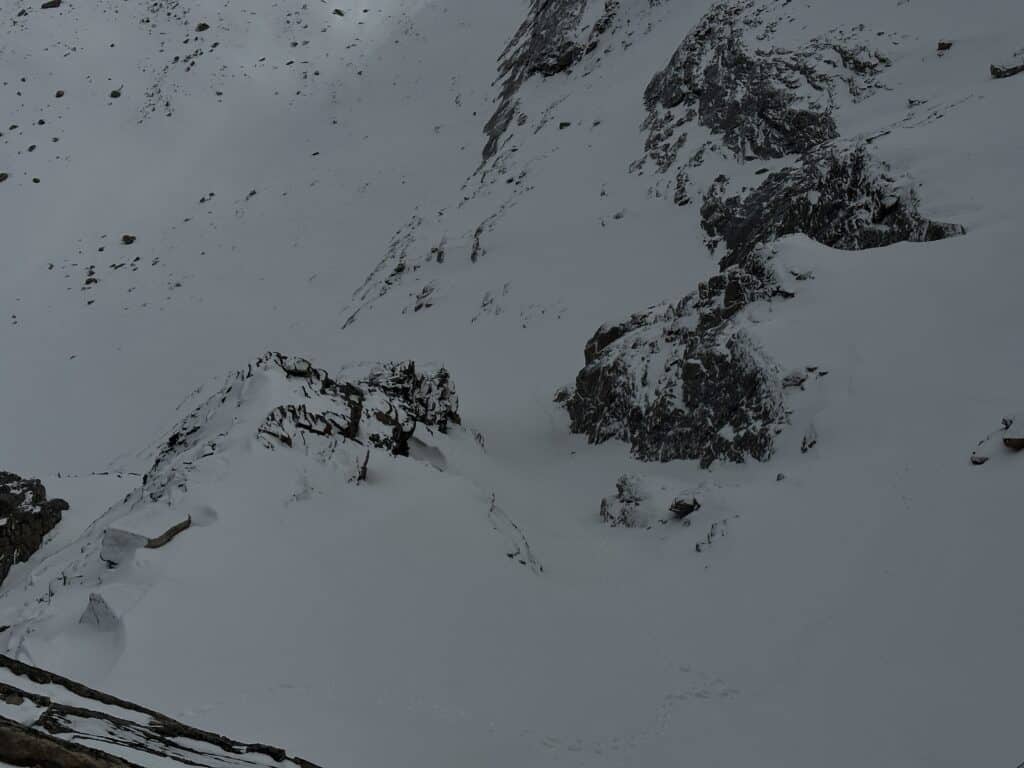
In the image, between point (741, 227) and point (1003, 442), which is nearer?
point (1003, 442)

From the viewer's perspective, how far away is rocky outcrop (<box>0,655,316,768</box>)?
10.2ft

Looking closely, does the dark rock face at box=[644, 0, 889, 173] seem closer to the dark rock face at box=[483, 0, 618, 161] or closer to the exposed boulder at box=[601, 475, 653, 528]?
the dark rock face at box=[483, 0, 618, 161]

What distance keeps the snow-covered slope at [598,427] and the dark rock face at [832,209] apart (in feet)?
0.30

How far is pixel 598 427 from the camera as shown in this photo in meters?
14.8

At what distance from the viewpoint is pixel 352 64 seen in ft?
140

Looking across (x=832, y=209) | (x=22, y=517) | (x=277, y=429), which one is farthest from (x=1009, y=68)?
(x=22, y=517)

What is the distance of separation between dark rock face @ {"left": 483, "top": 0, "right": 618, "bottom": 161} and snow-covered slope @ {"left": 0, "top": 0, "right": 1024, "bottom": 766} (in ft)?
0.82

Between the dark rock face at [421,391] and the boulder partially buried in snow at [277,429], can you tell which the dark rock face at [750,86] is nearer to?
the dark rock face at [421,391]

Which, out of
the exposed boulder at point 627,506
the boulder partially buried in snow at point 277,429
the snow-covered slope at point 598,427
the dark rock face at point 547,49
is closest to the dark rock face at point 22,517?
the snow-covered slope at point 598,427

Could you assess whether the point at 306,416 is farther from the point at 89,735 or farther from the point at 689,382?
the point at 89,735

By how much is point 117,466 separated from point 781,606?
17939 mm

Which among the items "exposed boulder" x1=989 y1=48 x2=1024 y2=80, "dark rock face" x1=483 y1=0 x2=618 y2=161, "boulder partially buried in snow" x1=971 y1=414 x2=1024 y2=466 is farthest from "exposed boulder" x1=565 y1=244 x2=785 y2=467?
"dark rock face" x1=483 y1=0 x2=618 y2=161

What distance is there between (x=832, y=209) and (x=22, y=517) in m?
16.5

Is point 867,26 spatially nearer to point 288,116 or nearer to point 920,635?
point 920,635
